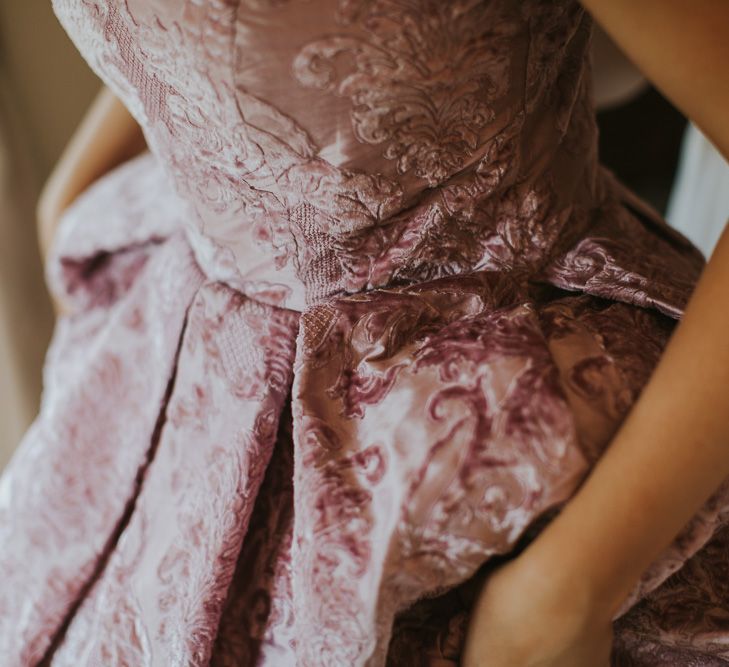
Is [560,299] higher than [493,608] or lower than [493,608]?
higher

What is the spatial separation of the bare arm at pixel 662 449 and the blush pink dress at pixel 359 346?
0.02m

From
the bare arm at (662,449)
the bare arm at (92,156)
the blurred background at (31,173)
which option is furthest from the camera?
the blurred background at (31,173)

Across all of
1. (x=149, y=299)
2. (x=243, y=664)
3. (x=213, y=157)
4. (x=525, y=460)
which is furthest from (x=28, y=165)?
(x=525, y=460)

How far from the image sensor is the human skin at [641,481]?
14.0 inches

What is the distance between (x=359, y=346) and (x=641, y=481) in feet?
0.62

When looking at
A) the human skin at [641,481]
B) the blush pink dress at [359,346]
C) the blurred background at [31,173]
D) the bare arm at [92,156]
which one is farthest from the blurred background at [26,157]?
the human skin at [641,481]

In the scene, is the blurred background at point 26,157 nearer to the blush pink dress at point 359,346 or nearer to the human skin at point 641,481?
the blush pink dress at point 359,346

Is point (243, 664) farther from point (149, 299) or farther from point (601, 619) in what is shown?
point (149, 299)

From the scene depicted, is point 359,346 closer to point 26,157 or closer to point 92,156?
point 92,156

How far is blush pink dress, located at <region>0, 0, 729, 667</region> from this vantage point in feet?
1.22

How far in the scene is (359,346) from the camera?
0.44 metres

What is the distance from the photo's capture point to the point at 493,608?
0.39 m

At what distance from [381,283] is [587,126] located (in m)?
0.21

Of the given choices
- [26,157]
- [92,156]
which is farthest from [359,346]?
[26,157]
